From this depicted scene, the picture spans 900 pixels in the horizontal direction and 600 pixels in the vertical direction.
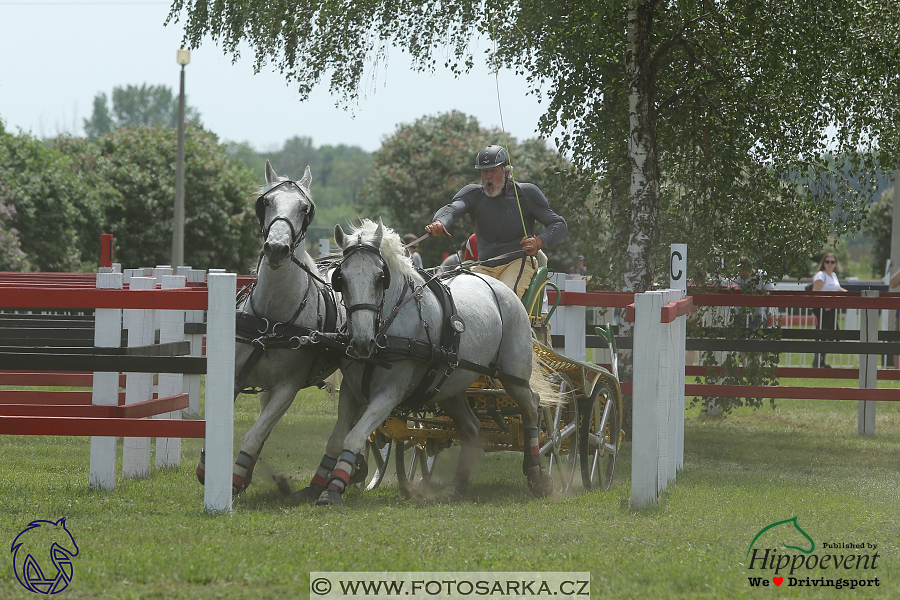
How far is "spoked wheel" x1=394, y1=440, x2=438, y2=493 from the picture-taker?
743cm

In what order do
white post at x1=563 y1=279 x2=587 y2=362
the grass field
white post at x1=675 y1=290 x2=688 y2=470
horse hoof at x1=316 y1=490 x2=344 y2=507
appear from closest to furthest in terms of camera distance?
the grass field, horse hoof at x1=316 y1=490 x2=344 y2=507, white post at x1=675 y1=290 x2=688 y2=470, white post at x1=563 y1=279 x2=587 y2=362

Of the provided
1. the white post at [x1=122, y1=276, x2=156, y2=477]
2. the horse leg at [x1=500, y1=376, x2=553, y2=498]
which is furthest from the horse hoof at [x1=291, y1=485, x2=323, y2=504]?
the white post at [x1=122, y1=276, x2=156, y2=477]

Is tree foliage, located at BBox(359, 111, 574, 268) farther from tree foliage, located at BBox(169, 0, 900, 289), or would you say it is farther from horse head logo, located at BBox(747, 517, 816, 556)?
horse head logo, located at BBox(747, 517, 816, 556)

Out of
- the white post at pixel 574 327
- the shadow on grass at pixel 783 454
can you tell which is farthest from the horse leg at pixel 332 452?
the shadow on grass at pixel 783 454

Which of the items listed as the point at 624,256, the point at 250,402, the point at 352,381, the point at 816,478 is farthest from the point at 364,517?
the point at 250,402

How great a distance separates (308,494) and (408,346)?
1136mm

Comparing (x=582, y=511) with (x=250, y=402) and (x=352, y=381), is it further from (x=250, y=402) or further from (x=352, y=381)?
(x=250, y=402)

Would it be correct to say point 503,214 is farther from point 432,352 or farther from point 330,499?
point 330,499

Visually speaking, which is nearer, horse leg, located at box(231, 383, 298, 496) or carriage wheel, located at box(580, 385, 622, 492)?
horse leg, located at box(231, 383, 298, 496)

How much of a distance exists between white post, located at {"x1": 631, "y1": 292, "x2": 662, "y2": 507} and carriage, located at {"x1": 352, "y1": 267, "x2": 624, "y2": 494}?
43.2 inches

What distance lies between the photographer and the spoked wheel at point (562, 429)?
7.15 metres

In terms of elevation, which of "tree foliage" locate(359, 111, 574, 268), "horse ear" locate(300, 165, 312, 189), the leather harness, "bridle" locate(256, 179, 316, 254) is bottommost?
the leather harness

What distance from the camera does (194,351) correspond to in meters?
10.7

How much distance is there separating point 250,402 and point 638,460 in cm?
800
